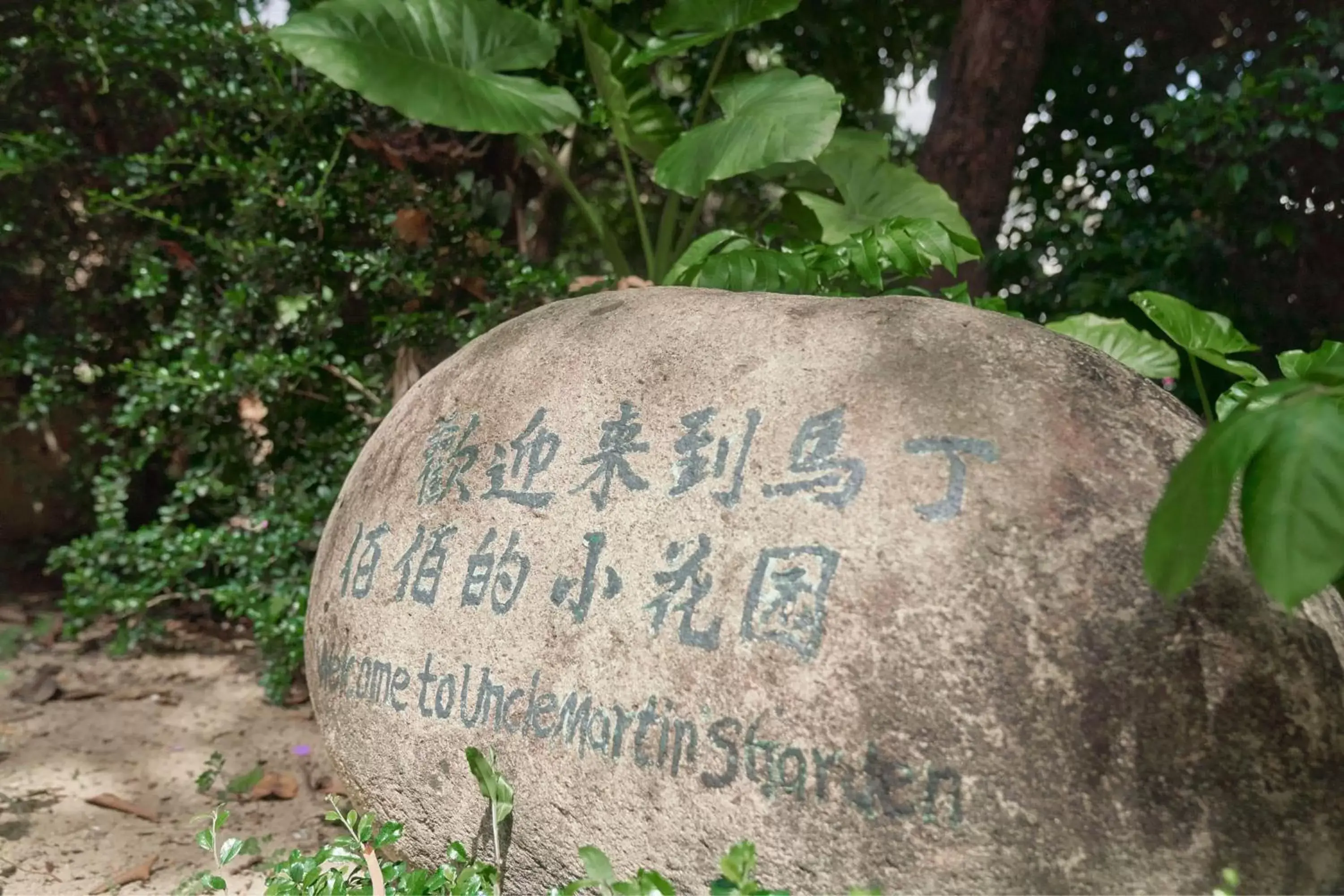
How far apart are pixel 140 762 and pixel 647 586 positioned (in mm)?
1706

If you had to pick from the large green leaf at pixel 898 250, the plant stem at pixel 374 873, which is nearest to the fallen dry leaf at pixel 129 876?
the plant stem at pixel 374 873

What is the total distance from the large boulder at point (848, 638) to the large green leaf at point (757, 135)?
0.62 meters

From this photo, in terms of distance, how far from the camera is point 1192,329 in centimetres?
178

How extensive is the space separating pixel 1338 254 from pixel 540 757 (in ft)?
7.91

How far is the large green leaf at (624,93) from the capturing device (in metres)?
2.68

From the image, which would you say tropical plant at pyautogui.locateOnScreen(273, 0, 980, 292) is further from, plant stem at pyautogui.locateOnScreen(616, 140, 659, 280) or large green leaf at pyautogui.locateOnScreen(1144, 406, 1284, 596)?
large green leaf at pyautogui.locateOnScreen(1144, 406, 1284, 596)

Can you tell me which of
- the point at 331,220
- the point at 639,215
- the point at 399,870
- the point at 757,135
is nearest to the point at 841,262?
the point at 757,135

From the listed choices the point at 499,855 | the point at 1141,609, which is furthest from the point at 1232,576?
the point at 499,855

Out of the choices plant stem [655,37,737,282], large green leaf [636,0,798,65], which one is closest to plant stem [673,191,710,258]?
plant stem [655,37,737,282]

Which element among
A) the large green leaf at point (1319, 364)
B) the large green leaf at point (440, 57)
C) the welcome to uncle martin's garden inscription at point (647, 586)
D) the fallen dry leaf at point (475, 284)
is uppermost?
the large green leaf at point (440, 57)

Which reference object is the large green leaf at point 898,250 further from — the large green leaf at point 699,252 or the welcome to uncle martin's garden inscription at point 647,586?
the welcome to uncle martin's garden inscription at point 647,586

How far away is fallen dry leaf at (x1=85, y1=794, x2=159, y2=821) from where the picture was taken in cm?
215

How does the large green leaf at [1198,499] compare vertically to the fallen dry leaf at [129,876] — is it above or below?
above

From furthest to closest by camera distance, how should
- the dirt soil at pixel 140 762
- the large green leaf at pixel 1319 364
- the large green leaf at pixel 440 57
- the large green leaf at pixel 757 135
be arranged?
the large green leaf at pixel 440 57 < the large green leaf at pixel 757 135 < the dirt soil at pixel 140 762 < the large green leaf at pixel 1319 364
